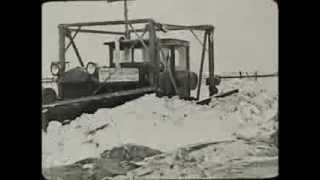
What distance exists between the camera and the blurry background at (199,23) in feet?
3.14

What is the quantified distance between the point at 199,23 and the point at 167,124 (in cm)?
21

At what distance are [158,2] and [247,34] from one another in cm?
19

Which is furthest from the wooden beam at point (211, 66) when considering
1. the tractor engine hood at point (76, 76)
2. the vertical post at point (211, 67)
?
the tractor engine hood at point (76, 76)

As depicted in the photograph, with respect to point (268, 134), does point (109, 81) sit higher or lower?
higher

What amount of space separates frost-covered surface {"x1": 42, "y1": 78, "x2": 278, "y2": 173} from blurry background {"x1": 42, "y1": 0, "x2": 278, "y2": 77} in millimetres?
53

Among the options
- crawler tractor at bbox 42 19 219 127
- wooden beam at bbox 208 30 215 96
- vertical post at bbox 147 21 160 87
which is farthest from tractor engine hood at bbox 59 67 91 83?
wooden beam at bbox 208 30 215 96

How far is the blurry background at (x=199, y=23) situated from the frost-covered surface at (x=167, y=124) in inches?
2.1

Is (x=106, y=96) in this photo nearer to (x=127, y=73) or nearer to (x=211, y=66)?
(x=127, y=73)

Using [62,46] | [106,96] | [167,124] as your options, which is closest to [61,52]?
[62,46]

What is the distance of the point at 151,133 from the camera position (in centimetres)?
95
